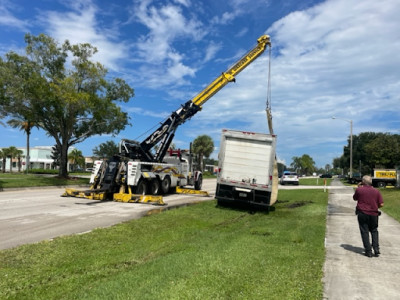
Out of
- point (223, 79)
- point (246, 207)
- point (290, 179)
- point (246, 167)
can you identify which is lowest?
point (246, 207)

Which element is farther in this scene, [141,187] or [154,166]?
[154,166]

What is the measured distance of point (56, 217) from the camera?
11234 mm

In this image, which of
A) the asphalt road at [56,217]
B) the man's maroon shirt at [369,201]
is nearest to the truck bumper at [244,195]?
the asphalt road at [56,217]

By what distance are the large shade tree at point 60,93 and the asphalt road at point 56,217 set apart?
13.6 meters

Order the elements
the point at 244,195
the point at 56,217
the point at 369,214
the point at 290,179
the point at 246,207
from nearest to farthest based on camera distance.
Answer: the point at 369,214, the point at 56,217, the point at 244,195, the point at 246,207, the point at 290,179

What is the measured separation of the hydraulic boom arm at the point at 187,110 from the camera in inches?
843

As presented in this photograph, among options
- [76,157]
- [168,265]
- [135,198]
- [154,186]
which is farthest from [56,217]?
[76,157]

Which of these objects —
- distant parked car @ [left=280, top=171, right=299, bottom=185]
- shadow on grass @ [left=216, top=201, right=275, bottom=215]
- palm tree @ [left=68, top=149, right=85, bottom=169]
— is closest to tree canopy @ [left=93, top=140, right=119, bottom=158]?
palm tree @ [left=68, top=149, right=85, bottom=169]

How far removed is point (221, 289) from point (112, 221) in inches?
276

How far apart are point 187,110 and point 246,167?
346 inches

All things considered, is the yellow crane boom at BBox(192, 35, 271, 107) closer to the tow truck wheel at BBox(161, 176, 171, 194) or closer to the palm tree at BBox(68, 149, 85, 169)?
the tow truck wheel at BBox(161, 176, 171, 194)

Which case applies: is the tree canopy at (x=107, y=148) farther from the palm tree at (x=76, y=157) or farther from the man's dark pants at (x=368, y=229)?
the man's dark pants at (x=368, y=229)

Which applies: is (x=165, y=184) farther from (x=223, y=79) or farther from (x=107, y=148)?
(x=107, y=148)

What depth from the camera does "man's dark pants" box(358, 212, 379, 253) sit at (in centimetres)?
728
